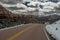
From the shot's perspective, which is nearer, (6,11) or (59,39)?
(59,39)

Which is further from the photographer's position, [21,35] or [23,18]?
[23,18]

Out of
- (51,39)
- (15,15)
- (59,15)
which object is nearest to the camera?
(51,39)

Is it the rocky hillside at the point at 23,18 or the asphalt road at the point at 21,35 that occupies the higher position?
the asphalt road at the point at 21,35

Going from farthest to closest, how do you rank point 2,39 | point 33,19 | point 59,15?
point 33,19 < point 59,15 < point 2,39

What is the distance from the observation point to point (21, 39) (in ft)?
80.4

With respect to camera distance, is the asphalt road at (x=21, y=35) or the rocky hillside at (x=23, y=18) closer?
the asphalt road at (x=21, y=35)

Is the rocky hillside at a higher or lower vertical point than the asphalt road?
lower

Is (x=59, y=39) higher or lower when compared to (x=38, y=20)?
higher

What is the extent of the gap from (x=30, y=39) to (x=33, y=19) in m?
95.9

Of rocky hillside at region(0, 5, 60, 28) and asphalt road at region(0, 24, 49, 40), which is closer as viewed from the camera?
asphalt road at region(0, 24, 49, 40)

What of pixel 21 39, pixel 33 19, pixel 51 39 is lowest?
pixel 33 19

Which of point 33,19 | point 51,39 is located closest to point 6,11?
point 33,19

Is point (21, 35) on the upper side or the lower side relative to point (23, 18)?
upper

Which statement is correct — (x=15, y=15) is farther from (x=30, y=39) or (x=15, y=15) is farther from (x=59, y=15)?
(x=30, y=39)
